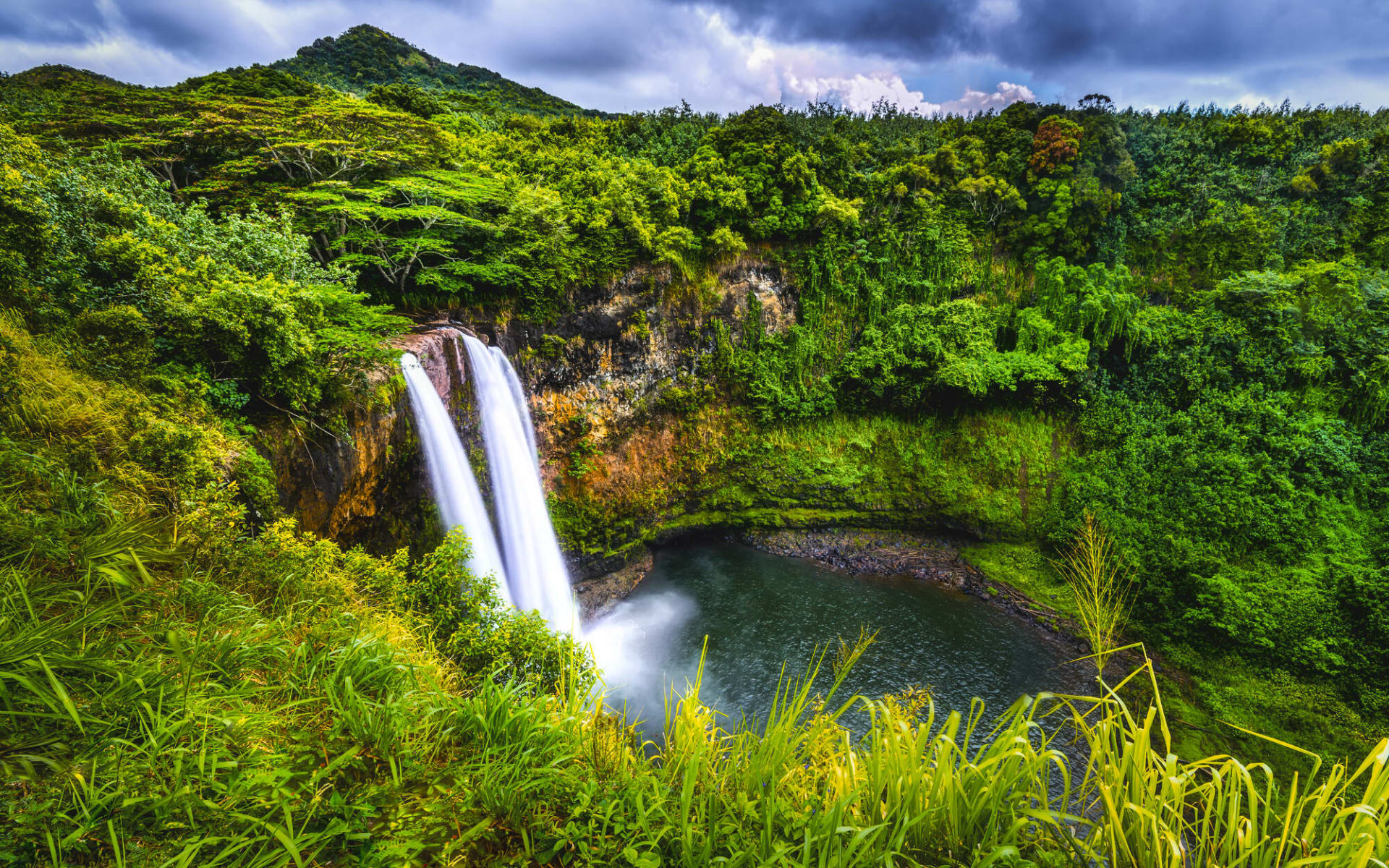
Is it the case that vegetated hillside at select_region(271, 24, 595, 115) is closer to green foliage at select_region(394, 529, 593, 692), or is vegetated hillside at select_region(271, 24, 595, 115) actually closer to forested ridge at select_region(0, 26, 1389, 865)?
forested ridge at select_region(0, 26, 1389, 865)

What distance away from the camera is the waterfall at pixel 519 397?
998cm

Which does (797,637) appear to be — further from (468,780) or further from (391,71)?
(391,71)

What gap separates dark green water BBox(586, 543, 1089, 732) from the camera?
955cm

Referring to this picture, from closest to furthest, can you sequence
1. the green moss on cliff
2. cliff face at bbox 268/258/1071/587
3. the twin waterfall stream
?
the twin waterfall stream, cliff face at bbox 268/258/1071/587, the green moss on cliff

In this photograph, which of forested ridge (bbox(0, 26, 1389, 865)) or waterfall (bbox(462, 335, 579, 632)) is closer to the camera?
forested ridge (bbox(0, 26, 1389, 865))

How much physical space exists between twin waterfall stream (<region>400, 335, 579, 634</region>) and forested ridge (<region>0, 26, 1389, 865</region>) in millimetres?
1099

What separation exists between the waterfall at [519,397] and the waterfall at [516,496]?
0.13 ft

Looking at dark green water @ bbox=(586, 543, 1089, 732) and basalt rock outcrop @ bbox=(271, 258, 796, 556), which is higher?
basalt rock outcrop @ bbox=(271, 258, 796, 556)

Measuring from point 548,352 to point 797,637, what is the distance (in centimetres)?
861

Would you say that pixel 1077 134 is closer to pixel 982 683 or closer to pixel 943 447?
pixel 943 447

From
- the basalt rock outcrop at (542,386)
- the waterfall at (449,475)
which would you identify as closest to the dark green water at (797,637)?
the basalt rock outcrop at (542,386)

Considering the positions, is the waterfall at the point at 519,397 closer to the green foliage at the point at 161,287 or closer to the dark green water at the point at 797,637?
the green foliage at the point at 161,287

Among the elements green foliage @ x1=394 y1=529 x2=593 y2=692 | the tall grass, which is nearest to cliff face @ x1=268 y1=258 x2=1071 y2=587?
green foliage @ x1=394 y1=529 x2=593 y2=692

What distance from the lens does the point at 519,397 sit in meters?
10.4
